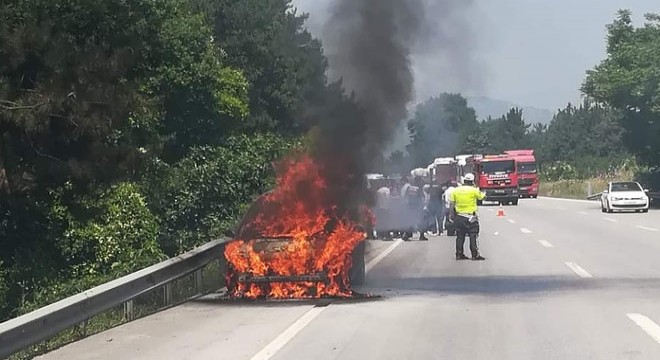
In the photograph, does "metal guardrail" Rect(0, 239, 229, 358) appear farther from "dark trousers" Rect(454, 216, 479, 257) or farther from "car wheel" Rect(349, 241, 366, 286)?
"dark trousers" Rect(454, 216, 479, 257)

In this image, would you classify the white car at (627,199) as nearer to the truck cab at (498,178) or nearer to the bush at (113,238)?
the truck cab at (498,178)

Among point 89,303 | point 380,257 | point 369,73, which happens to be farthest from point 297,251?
point 380,257

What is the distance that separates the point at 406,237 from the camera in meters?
28.5

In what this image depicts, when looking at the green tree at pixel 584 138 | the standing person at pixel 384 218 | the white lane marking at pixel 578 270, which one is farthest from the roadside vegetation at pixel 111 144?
the green tree at pixel 584 138

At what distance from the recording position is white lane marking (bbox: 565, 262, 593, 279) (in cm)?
1697

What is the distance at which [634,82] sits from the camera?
47.8 m

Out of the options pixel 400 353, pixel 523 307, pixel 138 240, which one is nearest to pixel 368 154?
pixel 138 240

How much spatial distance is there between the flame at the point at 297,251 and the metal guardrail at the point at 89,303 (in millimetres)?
874

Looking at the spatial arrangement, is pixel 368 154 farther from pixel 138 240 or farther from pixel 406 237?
pixel 406 237

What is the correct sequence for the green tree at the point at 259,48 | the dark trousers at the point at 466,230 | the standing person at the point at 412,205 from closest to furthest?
the dark trousers at the point at 466,230 < the standing person at the point at 412,205 < the green tree at the point at 259,48

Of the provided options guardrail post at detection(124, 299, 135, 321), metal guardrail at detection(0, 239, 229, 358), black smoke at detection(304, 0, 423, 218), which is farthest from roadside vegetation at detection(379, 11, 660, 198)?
guardrail post at detection(124, 299, 135, 321)

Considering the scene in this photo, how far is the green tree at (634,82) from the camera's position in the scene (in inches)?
1864

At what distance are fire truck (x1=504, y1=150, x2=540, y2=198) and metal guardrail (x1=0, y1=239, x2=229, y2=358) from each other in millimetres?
52608

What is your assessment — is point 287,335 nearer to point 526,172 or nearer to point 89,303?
point 89,303
